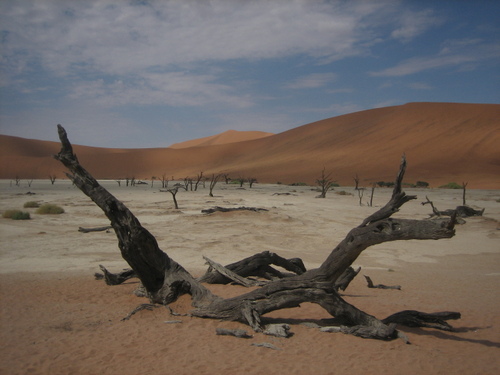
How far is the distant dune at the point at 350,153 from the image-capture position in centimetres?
4901

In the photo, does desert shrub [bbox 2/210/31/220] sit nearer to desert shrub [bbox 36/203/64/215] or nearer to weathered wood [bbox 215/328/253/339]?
desert shrub [bbox 36/203/64/215]

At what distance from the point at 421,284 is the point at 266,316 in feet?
12.6

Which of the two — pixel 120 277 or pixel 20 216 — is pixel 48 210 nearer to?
pixel 20 216

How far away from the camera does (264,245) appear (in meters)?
11.5

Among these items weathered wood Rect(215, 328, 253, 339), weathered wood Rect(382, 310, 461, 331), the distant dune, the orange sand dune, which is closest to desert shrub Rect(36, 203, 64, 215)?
weathered wood Rect(215, 328, 253, 339)

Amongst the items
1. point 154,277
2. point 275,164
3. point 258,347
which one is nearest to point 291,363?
point 258,347

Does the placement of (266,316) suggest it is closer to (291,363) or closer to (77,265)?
(291,363)

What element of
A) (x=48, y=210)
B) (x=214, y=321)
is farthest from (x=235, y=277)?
(x=48, y=210)

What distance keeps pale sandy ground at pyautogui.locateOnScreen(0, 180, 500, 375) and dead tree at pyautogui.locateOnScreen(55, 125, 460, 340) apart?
194 mm

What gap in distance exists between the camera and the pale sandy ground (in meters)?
4.14

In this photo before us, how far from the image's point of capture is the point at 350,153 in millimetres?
63594

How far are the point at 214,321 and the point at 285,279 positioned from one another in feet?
3.49

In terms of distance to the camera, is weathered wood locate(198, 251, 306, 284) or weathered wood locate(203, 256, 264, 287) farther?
weathered wood locate(198, 251, 306, 284)

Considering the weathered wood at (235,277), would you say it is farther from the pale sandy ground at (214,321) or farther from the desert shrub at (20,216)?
the desert shrub at (20,216)
